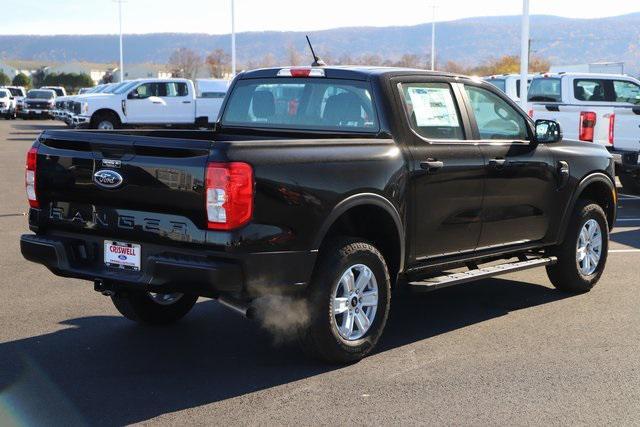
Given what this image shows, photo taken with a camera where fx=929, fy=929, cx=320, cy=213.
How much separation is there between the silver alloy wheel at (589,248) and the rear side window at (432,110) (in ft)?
6.30

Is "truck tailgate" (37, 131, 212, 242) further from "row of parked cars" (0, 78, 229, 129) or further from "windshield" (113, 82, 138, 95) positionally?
"windshield" (113, 82, 138, 95)

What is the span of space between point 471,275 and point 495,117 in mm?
1385

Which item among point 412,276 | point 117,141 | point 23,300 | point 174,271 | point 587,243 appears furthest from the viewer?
point 587,243

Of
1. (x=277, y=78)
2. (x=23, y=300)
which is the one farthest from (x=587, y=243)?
(x=23, y=300)

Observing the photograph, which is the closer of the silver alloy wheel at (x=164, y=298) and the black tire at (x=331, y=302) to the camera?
the black tire at (x=331, y=302)

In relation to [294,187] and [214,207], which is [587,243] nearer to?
[294,187]

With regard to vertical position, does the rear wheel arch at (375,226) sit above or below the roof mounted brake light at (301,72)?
below

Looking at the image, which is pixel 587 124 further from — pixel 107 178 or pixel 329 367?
pixel 107 178

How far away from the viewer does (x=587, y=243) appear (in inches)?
320

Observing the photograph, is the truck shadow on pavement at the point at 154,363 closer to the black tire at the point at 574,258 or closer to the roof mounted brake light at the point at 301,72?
the black tire at the point at 574,258

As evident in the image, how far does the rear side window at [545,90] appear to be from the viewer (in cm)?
1892

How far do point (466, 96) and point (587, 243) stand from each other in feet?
6.71

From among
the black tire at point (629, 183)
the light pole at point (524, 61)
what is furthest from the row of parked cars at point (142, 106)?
the black tire at point (629, 183)

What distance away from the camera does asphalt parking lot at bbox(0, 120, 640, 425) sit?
4984 millimetres
